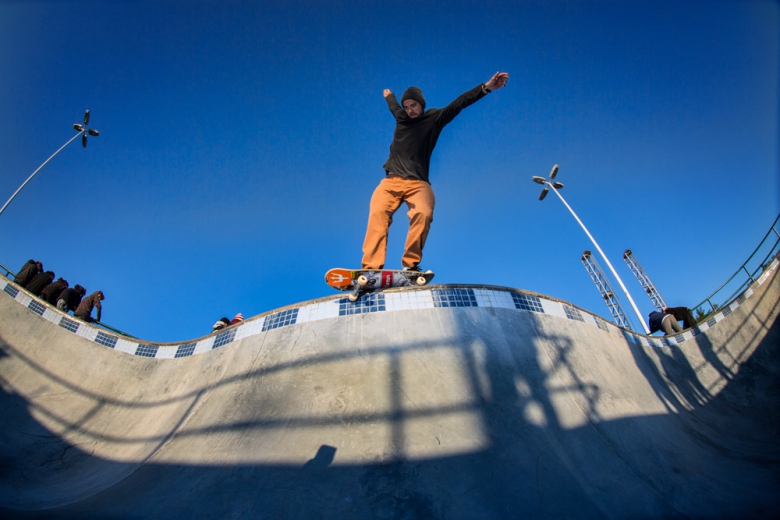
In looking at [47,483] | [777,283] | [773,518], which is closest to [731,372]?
[777,283]

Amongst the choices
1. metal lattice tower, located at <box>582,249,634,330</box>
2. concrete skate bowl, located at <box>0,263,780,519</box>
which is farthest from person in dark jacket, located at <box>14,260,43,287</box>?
metal lattice tower, located at <box>582,249,634,330</box>

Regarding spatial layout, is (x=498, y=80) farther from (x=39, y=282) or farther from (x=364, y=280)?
(x=39, y=282)

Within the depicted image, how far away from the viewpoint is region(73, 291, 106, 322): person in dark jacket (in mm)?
9508

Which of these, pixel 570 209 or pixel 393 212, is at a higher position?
pixel 570 209

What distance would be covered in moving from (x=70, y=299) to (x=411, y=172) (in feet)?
33.9

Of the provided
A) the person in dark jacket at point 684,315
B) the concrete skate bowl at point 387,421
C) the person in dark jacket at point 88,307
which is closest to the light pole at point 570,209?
the person in dark jacket at point 684,315

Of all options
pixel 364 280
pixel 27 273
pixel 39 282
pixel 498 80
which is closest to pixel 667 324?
pixel 498 80

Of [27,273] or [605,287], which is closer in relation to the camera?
[27,273]

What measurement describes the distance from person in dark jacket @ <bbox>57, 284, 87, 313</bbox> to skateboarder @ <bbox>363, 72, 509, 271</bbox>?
9175 mm

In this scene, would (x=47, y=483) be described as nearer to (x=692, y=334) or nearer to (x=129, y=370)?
(x=129, y=370)

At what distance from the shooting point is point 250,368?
5902 mm

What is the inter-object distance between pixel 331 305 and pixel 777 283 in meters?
11.6

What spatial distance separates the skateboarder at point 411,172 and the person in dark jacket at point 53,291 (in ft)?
31.0

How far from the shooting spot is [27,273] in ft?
32.5
